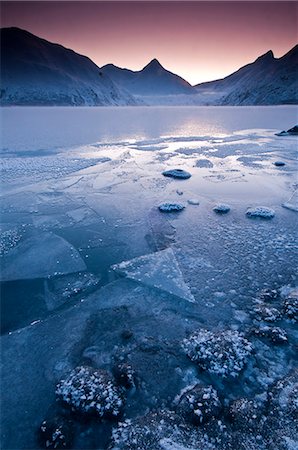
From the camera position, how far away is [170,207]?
15.1ft

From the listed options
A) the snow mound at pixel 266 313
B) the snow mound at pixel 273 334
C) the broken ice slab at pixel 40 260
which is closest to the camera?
the snow mound at pixel 273 334

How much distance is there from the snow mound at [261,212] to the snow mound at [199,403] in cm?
315

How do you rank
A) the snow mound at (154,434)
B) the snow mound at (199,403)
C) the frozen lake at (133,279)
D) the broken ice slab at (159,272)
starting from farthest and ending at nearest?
the broken ice slab at (159,272)
the frozen lake at (133,279)
the snow mound at (199,403)
the snow mound at (154,434)

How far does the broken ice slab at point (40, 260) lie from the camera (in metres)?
2.98

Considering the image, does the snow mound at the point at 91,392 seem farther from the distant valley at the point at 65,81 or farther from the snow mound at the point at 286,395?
the distant valley at the point at 65,81

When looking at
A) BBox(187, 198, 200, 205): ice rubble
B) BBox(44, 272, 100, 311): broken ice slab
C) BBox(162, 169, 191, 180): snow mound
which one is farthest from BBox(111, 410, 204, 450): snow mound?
BBox(162, 169, 191, 180): snow mound

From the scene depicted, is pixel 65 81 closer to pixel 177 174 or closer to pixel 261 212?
pixel 177 174

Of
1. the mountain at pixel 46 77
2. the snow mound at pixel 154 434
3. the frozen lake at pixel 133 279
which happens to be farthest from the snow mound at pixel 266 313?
the mountain at pixel 46 77

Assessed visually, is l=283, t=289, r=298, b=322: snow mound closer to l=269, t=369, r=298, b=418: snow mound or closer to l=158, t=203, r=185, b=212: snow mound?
l=269, t=369, r=298, b=418: snow mound

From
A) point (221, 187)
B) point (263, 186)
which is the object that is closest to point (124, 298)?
point (221, 187)

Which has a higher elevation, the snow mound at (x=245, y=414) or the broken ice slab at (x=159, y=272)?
the broken ice slab at (x=159, y=272)

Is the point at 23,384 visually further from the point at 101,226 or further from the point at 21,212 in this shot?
the point at 21,212

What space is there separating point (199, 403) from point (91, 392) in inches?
27.0

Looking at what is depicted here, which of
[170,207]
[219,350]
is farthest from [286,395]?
[170,207]
